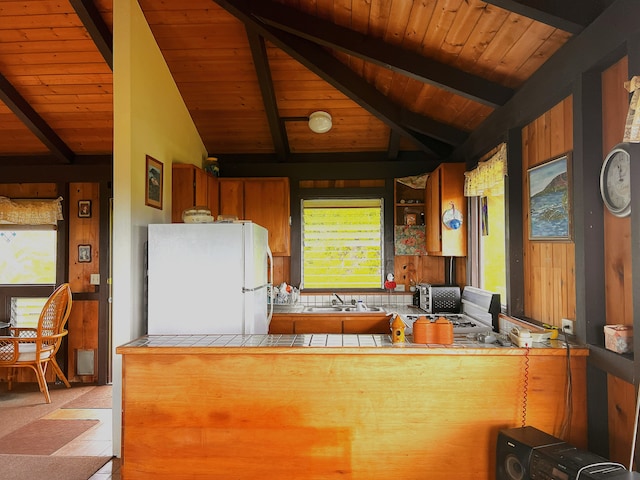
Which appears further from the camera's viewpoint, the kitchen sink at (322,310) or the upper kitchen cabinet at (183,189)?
the kitchen sink at (322,310)

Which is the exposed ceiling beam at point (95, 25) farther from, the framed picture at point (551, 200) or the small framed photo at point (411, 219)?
the framed picture at point (551, 200)

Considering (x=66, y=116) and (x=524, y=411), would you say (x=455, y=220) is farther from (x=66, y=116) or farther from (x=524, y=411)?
(x=66, y=116)

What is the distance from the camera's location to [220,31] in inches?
138

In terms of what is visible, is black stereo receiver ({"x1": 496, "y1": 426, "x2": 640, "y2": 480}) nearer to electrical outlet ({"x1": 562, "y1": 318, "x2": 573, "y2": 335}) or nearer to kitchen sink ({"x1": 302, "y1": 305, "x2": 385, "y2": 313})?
electrical outlet ({"x1": 562, "y1": 318, "x2": 573, "y2": 335})

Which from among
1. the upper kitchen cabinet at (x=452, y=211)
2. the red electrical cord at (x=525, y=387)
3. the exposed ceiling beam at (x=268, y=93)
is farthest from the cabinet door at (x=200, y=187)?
the red electrical cord at (x=525, y=387)

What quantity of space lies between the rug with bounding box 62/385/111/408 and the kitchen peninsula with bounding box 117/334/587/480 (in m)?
2.07

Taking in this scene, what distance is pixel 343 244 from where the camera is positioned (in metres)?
4.87

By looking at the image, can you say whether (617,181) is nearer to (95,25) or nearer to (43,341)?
(95,25)

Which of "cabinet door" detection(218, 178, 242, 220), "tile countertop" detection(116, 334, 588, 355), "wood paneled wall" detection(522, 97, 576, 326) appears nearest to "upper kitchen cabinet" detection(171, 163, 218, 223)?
"cabinet door" detection(218, 178, 242, 220)

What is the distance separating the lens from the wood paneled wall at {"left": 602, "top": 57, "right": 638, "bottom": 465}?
197cm

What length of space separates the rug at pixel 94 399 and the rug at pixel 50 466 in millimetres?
1032

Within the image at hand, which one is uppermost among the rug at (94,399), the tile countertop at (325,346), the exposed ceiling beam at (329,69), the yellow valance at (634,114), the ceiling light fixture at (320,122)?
the exposed ceiling beam at (329,69)

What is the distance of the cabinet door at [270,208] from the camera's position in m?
4.58

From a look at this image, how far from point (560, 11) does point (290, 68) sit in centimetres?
227
